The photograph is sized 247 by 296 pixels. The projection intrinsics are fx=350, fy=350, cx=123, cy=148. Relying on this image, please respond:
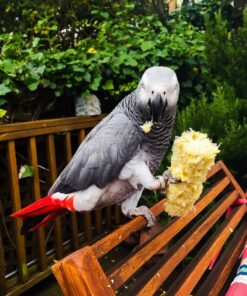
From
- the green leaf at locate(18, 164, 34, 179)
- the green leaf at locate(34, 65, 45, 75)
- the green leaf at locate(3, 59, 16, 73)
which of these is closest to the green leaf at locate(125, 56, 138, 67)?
the green leaf at locate(34, 65, 45, 75)

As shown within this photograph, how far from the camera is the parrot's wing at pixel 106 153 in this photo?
95 centimetres

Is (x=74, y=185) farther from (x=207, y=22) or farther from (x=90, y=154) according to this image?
(x=207, y=22)

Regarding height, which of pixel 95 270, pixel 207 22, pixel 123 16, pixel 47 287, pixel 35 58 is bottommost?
pixel 47 287

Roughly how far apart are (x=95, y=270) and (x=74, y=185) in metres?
0.43

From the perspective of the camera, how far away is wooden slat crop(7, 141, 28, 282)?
156 cm

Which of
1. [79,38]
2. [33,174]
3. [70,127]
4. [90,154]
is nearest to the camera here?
[90,154]

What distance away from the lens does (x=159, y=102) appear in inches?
33.8

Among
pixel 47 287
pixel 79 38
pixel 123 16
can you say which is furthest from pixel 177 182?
pixel 123 16

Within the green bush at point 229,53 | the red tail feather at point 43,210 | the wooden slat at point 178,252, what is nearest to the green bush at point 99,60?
the green bush at point 229,53

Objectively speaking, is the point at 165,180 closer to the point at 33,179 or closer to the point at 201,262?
the point at 201,262

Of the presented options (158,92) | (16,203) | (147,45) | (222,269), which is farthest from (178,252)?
(147,45)

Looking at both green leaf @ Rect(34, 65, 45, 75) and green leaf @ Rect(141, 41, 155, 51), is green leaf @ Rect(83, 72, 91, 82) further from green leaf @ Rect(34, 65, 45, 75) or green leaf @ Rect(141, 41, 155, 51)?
green leaf @ Rect(141, 41, 155, 51)

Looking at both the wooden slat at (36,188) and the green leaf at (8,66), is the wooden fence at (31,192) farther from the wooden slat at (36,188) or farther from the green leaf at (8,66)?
the green leaf at (8,66)

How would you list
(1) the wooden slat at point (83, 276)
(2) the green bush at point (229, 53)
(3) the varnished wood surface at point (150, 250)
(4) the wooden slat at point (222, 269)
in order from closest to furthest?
(1) the wooden slat at point (83, 276) < (3) the varnished wood surface at point (150, 250) < (4) the wooden slat at point (222, 269) < (2) the green bush at point (229, 53)
